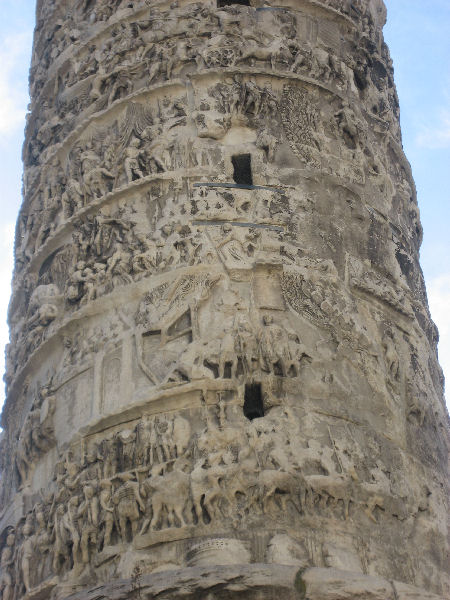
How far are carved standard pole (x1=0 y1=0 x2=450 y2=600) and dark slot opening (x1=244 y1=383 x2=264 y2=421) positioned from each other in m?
0.02

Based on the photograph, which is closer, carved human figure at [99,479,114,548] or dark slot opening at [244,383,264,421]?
carved human figure at [99,479,114,548]

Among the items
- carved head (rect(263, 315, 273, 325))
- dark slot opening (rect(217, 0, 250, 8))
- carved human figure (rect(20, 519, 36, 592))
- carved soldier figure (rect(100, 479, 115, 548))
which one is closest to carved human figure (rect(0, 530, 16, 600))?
carved human figure (rect(20, 519, 36, 592))

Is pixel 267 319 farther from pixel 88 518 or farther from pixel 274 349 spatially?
pixel 88 518

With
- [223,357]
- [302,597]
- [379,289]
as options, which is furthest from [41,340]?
[302,597]

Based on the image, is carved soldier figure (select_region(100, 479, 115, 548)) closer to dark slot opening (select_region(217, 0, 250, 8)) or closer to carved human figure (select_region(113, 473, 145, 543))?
carved human figure (select_region(113, 473, 145, 543))

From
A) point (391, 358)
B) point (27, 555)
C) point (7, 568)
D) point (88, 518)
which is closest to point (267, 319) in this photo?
point (391, 358)

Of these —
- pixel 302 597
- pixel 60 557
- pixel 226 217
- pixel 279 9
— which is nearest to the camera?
pixel 302 597

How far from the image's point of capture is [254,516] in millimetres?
7398

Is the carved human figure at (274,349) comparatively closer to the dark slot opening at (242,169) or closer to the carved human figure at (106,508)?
the carved human figure at (106,508)

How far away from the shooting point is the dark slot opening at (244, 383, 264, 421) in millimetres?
8008

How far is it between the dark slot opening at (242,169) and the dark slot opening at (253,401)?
1.91m

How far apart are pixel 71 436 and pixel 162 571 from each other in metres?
1.50

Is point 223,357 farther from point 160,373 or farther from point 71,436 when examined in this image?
point 71,436

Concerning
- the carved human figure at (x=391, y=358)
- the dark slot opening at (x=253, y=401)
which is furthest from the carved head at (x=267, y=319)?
the carved human figure at (x=391, y=358)
